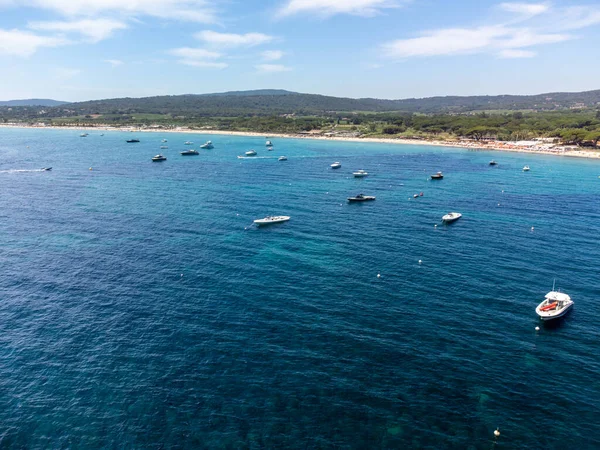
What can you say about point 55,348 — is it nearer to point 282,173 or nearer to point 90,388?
point 90,388

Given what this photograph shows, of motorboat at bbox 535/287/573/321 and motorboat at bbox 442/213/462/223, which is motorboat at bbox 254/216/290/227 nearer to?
motorboat at bbox 442/213/462/223

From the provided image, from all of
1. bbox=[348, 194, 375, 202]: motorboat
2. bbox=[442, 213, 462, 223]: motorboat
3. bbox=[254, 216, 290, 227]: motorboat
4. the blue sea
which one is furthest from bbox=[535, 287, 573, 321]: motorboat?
bbox=[348, 194, 375, 202]: motorboat

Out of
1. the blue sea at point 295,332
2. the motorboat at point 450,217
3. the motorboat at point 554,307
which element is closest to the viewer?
the blue sea at point 295,332

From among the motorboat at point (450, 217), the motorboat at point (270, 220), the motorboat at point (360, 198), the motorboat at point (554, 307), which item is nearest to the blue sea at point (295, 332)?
the motorboat at point (554, 307)

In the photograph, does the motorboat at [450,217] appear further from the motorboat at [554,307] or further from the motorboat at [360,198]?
the motorboat at [554,307]

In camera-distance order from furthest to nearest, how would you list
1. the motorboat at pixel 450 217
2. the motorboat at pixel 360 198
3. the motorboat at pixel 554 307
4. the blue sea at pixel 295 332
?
1. the motorboat at pixel 360 198
2. the motorboat at pixel 450 217
3. the motorboat at pixel 554 307
4. the blue sea at pixel 295 332

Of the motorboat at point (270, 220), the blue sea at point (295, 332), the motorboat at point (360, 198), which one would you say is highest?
the motorboat at point (360, 198)
